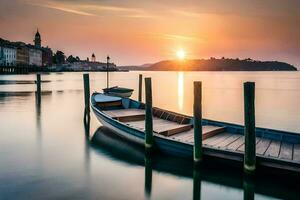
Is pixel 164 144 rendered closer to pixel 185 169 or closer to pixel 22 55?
pixel 185 169

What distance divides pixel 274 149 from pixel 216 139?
2489mm

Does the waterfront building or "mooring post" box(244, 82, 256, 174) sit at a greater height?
the waterfront building

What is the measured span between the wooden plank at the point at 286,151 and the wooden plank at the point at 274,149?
0.14 m

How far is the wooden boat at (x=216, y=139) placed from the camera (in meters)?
10.6

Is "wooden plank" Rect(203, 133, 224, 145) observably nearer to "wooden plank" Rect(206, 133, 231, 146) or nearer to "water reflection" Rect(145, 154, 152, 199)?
"wooden plank" Rect(206, 133, 231, 146)

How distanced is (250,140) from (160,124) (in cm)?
661

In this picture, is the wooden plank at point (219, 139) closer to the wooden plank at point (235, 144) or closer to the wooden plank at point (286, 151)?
the wooden plank at point (235, 144)

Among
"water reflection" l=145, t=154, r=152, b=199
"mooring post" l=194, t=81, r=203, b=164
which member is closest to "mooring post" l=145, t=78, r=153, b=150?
"water reflection" l=145, t=154, r=152, b=199

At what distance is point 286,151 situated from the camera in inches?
441

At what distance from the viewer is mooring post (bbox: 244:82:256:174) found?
398 inches

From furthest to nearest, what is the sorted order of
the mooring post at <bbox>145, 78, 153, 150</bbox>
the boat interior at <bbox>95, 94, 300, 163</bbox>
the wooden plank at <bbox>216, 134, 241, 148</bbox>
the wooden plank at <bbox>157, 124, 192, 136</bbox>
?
the wooden plank at <bbox>157, 124, 192, 136</bbox>
the mooring post at <bbox>145, 78, 153, 150</bbox>
the wooden plank at <bbox>216, 134, 241, 148</bbox>
the boat interior at <bbox>95, 94, 300, 163</bbox>

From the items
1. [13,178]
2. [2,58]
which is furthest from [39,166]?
[2,58]

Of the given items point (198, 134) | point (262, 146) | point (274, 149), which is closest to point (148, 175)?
point (198, 134)

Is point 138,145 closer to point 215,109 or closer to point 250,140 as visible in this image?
point 250,140
